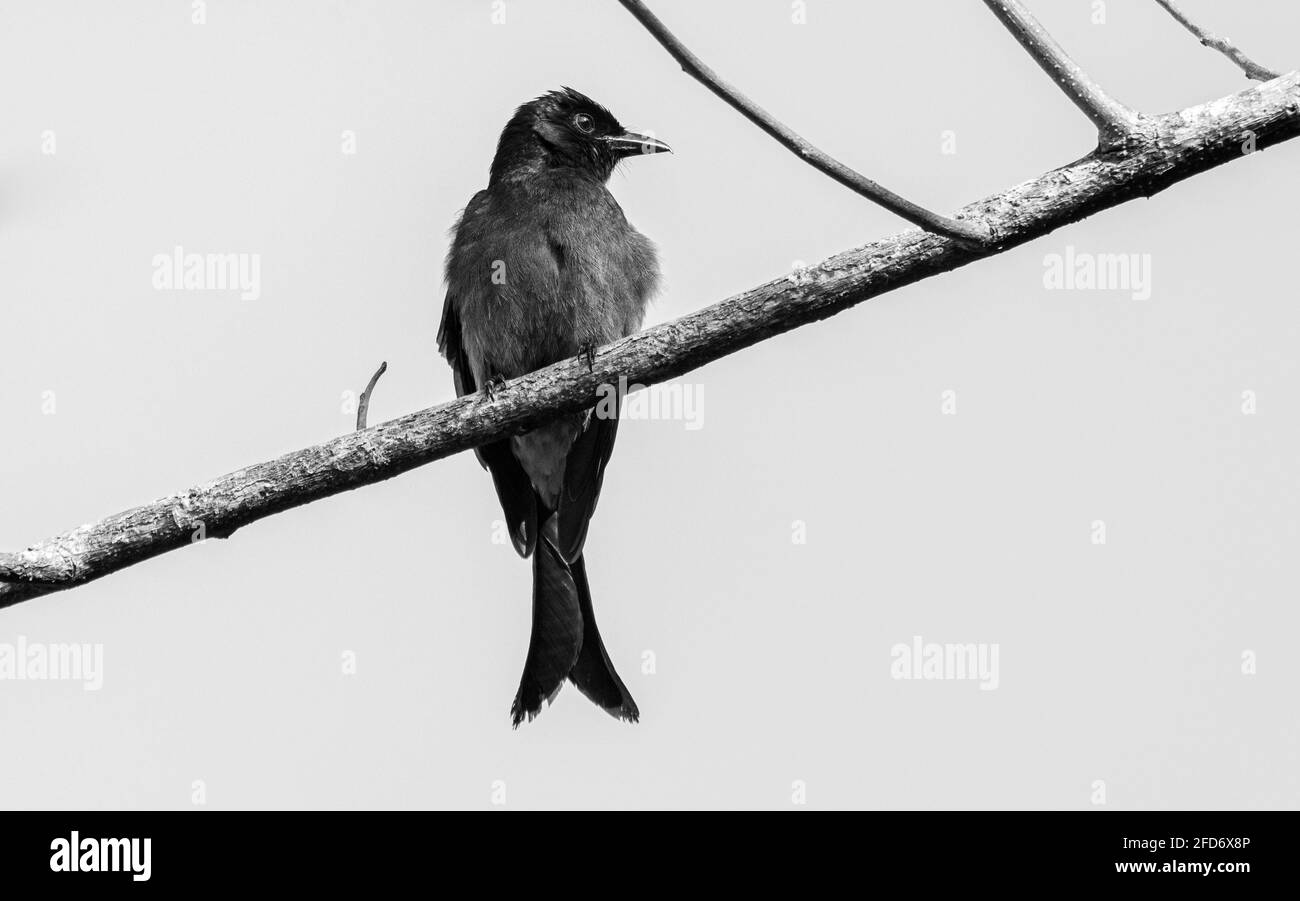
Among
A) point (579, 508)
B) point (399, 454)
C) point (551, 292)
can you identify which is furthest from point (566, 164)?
point (399, 454)

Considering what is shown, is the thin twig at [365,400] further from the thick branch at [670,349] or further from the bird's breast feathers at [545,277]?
the bird's breast feathers at [545,277]

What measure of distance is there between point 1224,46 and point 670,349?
1448 mm

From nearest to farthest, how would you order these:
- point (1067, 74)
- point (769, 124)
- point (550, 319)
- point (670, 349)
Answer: point (769, 124), point (1067, 74), point (670, 349), point (550, 319)

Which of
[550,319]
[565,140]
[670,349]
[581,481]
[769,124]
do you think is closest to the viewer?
[769,124]

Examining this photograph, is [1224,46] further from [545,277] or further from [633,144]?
[633,144]

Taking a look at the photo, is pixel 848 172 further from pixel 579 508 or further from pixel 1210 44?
pixel 579 508

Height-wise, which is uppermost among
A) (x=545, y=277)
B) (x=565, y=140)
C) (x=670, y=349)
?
(x=565, y=140)

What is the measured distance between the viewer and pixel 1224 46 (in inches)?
121

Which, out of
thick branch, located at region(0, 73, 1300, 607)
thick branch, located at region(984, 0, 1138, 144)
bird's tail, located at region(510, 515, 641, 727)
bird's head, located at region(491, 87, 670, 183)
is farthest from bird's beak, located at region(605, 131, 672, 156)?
thick branch, located at region(984, 0, 1138, 144)

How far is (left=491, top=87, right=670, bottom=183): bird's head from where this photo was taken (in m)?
5.50

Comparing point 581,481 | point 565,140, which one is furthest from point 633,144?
point 581,481

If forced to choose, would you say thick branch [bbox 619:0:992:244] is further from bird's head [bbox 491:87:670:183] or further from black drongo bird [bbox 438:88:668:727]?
bird's head [bbox 491:87:670:183]

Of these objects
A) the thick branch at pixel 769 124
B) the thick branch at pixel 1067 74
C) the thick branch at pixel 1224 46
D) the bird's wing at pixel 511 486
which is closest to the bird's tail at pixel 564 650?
the bird's wing at pixel 511 486

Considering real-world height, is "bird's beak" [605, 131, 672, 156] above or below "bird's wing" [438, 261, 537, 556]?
above
